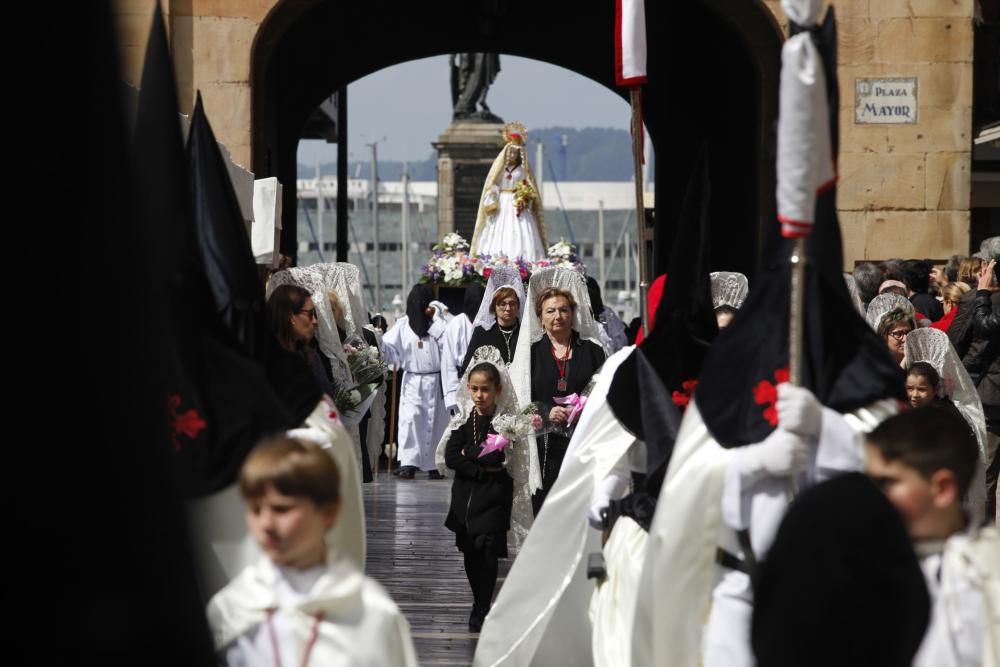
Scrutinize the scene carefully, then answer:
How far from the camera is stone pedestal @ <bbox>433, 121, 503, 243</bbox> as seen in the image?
30031 mm

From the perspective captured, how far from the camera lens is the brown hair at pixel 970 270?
9.70 meters

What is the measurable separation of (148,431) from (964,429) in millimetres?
2520

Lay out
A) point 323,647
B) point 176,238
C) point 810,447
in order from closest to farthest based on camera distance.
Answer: point 323,647, point 810,447, point 176,238

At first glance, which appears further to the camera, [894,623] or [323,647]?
[323,647]

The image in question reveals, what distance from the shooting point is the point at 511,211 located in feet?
59.4

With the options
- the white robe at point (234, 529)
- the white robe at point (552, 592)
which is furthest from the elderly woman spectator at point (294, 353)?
the white robe at point (552, 592)

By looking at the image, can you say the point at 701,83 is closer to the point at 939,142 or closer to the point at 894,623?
the point at 939,142

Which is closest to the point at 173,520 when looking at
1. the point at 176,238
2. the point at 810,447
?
the point at 810,447

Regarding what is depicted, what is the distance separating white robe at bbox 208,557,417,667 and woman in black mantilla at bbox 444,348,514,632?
4774 mm

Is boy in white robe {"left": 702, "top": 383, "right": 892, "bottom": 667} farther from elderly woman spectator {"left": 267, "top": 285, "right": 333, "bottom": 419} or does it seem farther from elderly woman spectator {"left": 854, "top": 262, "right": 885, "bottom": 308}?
elderly woman spectator {"left": 854, "top": 262, "right": 885, "bottom": 308}

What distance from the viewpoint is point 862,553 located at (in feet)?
10.5

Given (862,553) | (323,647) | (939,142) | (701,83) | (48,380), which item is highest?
(701,83)

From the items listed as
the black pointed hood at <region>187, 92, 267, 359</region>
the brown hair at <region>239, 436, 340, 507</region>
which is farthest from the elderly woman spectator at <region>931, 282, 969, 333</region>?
the brown hair at <region>239, 436, 340, 507</region>

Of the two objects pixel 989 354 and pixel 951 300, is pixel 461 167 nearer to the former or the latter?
pixel 951 300
